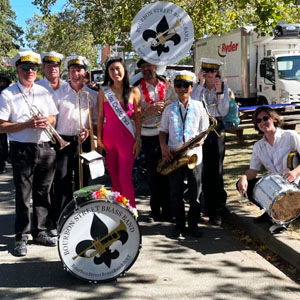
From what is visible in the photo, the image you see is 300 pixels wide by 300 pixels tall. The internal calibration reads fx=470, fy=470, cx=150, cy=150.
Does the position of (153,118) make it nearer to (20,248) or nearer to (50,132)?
(50,132)

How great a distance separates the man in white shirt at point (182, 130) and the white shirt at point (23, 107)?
132cm

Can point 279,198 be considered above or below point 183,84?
below

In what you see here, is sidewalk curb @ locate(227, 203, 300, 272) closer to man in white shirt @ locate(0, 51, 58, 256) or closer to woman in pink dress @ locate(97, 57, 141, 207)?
woman in pink dress @ locate(97, 57, 141, 207)

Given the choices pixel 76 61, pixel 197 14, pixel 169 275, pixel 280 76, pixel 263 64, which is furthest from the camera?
pixel 263 64

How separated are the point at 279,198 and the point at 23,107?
272 cm

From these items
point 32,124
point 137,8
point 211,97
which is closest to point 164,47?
point 211,97

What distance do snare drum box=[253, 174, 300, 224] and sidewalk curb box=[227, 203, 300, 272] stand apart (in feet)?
0.83

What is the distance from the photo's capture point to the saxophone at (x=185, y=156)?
5.03 metres

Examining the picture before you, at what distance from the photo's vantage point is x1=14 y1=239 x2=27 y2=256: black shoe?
4.91 m

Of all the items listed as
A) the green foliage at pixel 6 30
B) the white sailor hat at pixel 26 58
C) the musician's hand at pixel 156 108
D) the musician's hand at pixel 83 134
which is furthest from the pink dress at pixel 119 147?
the green foliage at pixel 6 30

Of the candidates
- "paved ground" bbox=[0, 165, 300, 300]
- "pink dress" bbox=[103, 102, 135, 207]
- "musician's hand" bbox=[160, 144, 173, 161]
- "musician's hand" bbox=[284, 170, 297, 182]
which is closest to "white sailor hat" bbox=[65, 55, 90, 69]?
"pink dress" bbox=[103, 102, 135, 207]

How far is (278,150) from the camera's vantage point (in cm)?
501

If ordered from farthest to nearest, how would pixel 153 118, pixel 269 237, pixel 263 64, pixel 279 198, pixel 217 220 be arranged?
pixel 263 64 → pixel 217 220 → pixel 153 118 → pixel 269 237 → pixel 279 198

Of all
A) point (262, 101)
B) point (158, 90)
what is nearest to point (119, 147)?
point (158, 90)
